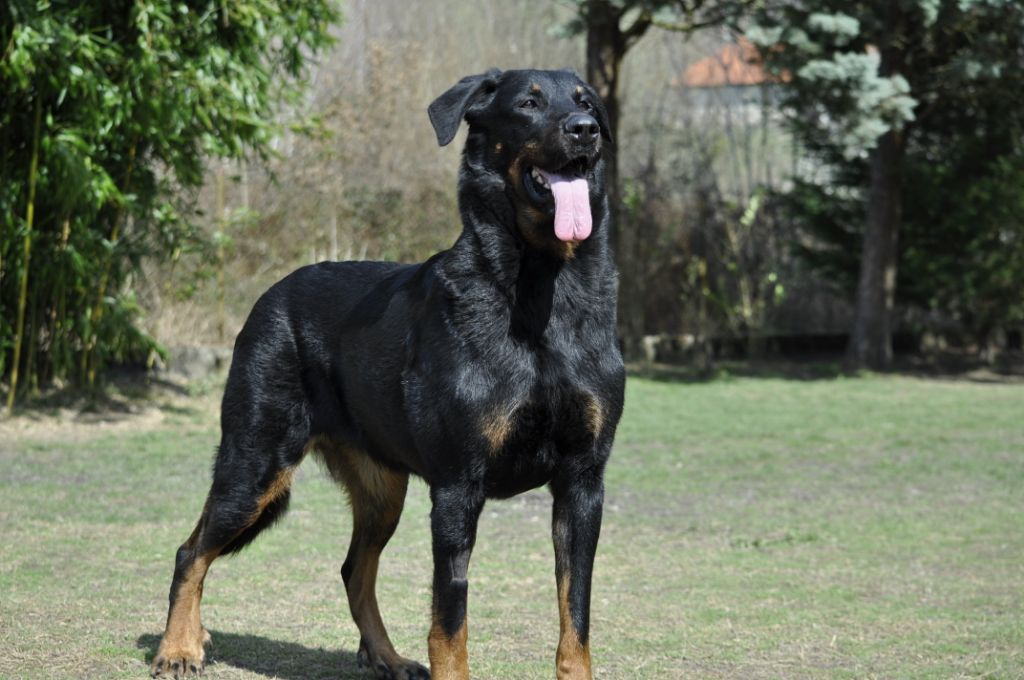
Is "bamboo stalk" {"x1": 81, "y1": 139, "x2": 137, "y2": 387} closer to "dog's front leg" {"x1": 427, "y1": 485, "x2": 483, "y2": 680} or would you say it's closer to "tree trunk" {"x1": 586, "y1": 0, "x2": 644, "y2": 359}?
"tree trunk" {"x1": 586, "y1": 0, "x2": 644, "y2": 359}

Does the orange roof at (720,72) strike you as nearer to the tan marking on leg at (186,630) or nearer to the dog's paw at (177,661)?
the tan marking on leg at (186,630)

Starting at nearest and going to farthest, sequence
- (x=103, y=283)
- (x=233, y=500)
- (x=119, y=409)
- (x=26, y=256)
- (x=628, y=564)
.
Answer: (x=233, y=500) < (x=628, y=564) < (x=26, y=256) < (x=103, y=283) < (x=119, y=409)

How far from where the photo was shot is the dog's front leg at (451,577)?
145 inches

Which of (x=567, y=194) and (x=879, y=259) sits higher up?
(x=879, y=259)

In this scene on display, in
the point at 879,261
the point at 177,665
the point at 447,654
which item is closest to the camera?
the point at 447,654

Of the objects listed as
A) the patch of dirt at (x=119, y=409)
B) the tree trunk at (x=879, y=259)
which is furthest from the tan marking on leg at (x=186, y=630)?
the tree trunk at (x=879, y=259)

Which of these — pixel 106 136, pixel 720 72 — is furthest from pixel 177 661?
pixel 720 72

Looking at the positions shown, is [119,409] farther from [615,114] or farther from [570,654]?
[570,654]

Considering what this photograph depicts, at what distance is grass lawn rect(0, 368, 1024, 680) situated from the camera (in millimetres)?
4742

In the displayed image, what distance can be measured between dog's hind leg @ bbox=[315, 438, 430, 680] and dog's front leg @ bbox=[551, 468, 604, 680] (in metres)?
0.95

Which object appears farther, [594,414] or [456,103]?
[456,103]

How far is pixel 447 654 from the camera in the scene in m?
3.68

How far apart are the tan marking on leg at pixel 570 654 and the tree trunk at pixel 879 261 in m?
14.4

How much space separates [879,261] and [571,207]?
14.4 m
